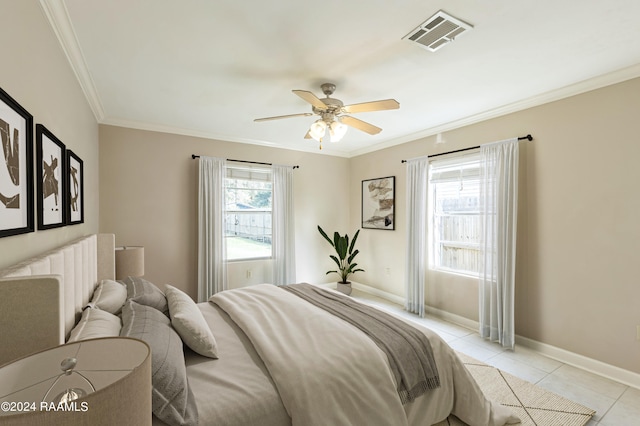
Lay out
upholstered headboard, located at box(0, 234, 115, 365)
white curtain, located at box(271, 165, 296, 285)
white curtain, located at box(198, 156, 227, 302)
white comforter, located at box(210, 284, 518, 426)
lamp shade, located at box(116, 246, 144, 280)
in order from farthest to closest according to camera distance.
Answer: white curtain, located at box(271, 165, 296, 285) < white curtain, located at box(198, 156, 227, 302) < lamp shade, located at box(116, 246, 144, 280) < white comforter, located at box(210, 284, 518, 426) < upholstered headboard, located at box(0, 234, 115, 365)

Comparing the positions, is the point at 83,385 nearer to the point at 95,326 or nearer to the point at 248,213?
the point at 95,326

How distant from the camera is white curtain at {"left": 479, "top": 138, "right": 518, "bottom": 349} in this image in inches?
124

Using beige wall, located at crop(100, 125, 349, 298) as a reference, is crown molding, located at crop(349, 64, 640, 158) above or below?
above

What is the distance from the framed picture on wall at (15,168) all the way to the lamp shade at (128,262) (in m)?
1.86

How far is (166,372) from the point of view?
1.25 meters

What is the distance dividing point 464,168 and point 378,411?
3.10 metres

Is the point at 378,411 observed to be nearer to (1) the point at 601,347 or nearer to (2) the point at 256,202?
(1) the point at 601,347

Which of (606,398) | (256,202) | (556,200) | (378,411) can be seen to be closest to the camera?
(378,411)

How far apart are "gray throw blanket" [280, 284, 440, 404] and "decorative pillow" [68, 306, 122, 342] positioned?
4.58ft

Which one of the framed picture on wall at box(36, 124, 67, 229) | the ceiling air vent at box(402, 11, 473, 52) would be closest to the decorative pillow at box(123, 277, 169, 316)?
the framed picture on wall at box(36, 124, 67, 229)

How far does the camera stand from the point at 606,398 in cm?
231

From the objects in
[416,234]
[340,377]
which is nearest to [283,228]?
[416,234]

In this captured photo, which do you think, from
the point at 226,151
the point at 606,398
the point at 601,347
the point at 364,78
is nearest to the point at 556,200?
the point at 601,347

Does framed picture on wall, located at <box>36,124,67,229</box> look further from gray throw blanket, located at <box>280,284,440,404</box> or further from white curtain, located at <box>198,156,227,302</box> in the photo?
white curtain, located at <box>198,156,227,302</box>
